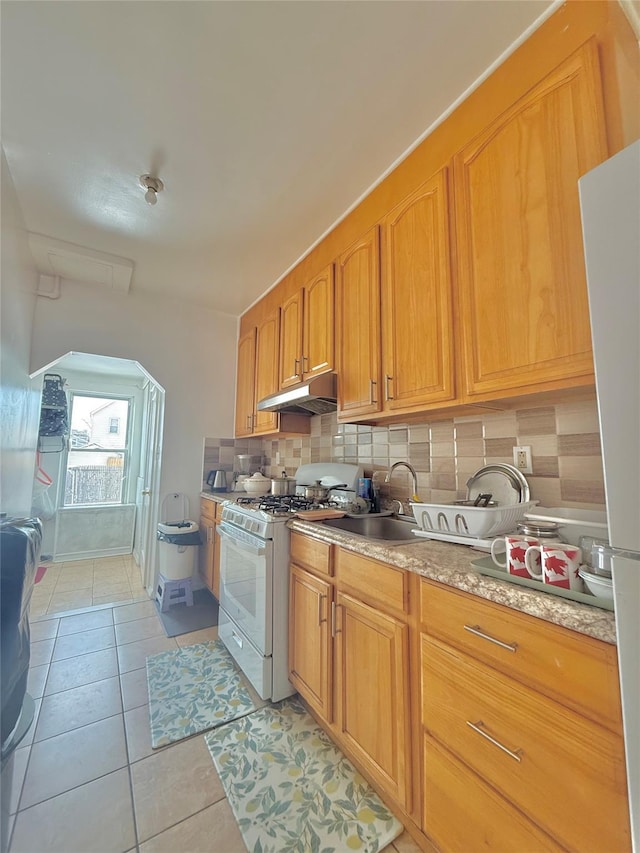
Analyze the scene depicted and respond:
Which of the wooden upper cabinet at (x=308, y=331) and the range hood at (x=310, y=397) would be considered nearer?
the range hood at (x=310, y=397)

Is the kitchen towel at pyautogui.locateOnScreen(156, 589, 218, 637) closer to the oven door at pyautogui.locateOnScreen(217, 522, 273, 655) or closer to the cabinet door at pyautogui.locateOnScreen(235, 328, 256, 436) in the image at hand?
the oven door at pyautogui.locateOnScreen(217, 522, 273, 655)

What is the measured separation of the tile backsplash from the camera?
1.18 metres

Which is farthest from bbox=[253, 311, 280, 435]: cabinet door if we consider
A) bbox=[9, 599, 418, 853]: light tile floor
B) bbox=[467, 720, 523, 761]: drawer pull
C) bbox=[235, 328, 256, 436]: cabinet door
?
bbox=[467, 720, 523, 761]: drawer pull

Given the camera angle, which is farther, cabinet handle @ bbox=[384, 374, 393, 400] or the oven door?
the oven door

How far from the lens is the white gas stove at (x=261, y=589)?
167 cm

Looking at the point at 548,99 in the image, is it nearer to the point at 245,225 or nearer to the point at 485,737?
the point at 245,225

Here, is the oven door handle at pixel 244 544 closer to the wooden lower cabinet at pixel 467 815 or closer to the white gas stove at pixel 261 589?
the white gas stove at pixel 261 589

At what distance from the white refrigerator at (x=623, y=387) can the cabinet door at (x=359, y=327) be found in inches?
40.7

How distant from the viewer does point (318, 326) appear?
84.3 inches

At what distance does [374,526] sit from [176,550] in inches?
69.7

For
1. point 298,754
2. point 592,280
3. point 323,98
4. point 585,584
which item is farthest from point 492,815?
point 323,98

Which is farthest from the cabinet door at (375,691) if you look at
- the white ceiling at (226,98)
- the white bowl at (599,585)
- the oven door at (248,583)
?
the white ceiling at (226,98)

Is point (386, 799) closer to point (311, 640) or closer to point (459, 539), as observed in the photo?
point (311, 640)

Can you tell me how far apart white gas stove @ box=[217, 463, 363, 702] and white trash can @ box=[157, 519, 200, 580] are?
77 cm
